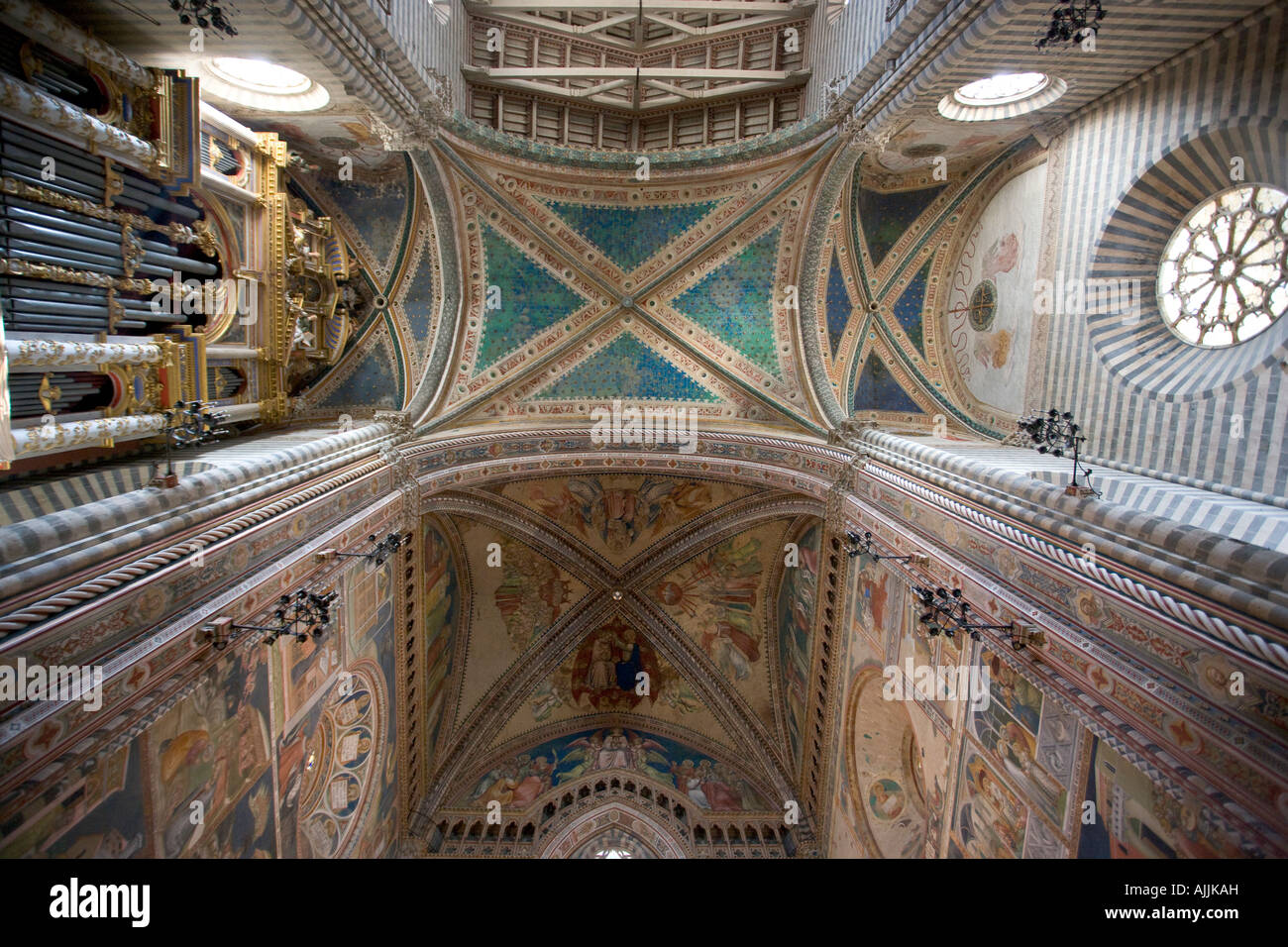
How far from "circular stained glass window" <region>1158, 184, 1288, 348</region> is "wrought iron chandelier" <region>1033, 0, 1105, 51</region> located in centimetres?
219

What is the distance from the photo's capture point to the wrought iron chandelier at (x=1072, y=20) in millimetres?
4988

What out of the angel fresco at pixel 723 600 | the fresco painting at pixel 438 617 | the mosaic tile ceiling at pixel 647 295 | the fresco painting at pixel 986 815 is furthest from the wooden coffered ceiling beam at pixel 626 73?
the fresco painting at pixel 986 815

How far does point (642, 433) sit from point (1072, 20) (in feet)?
22.8

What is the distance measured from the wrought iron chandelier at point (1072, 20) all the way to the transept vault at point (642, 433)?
167mm

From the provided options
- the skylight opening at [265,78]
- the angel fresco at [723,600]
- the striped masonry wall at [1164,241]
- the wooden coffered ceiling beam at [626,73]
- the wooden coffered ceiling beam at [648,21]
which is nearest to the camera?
the striped masonry wall at [1164,241]

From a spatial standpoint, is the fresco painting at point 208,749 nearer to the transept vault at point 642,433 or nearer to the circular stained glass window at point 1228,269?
the transept vault at point 642,433

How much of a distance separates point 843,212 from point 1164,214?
4322 millimetres

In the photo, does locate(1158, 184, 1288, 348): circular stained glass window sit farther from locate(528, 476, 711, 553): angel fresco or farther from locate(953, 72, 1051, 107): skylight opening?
locate(528, 476, 711, 553): angel fresco

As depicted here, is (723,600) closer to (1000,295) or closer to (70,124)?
(1000,295)

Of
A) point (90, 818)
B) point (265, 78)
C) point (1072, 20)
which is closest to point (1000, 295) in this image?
point (1072, 20)

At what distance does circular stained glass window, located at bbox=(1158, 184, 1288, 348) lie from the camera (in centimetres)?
522

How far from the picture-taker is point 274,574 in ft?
17.3

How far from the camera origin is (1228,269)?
18.4ft

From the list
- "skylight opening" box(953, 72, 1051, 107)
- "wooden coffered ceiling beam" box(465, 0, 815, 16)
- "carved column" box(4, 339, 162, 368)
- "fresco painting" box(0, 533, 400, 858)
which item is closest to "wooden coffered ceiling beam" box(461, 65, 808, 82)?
"wooden coffered ceiling beam" box(465, 0, 815, 16)
